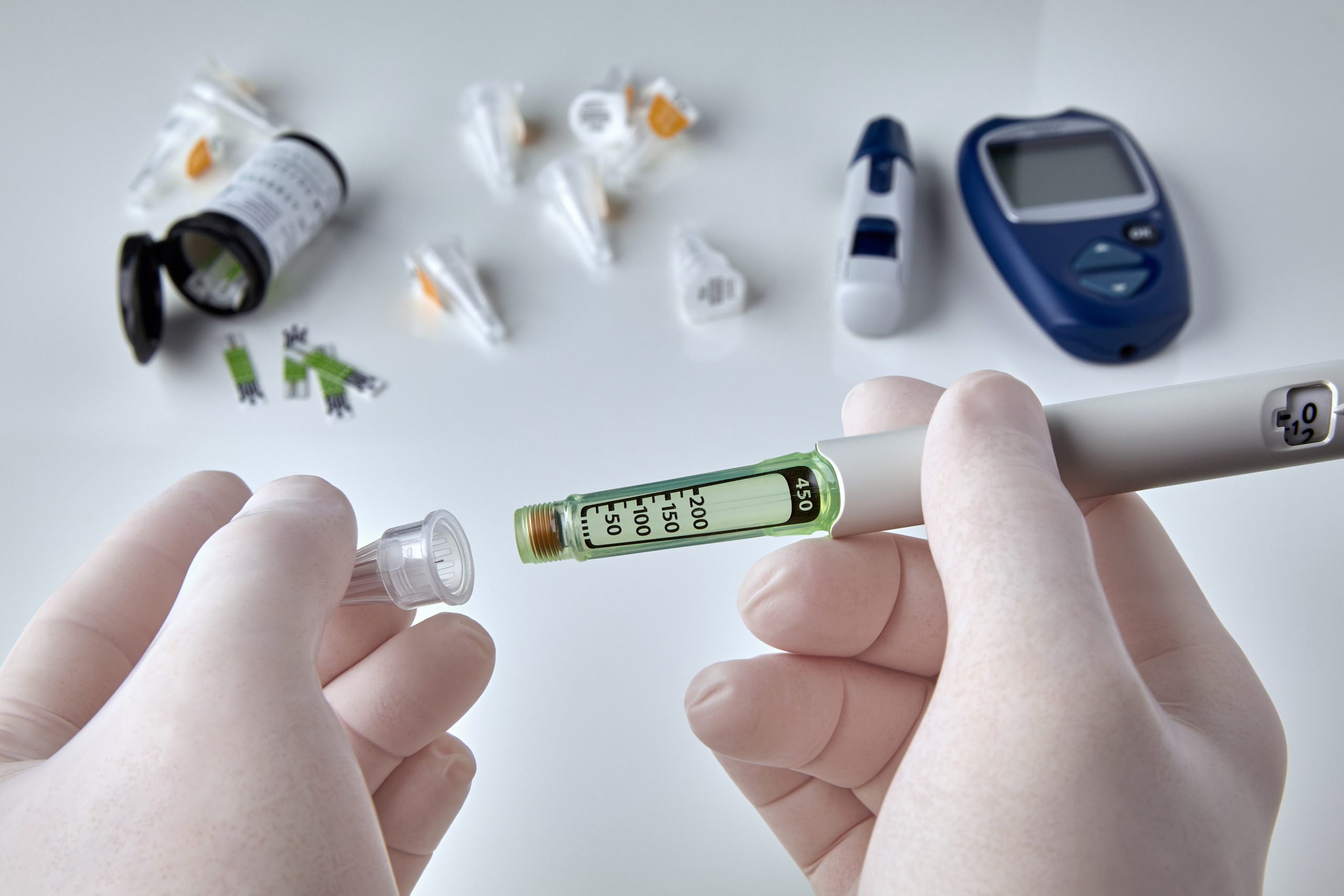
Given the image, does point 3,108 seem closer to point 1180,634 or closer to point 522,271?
point 522,271

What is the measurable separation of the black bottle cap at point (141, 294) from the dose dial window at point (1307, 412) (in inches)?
41.8

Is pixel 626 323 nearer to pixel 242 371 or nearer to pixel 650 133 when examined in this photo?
pixel 650 133

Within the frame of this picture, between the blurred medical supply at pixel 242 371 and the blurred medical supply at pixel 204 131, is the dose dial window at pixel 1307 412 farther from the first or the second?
the blurred medical supply at pixel 204 131

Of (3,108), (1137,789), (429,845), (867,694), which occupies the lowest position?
(429,845)

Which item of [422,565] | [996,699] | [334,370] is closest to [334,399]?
[334,370]

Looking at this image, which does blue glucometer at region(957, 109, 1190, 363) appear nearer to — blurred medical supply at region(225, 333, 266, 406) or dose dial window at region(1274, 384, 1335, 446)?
dose dial window at region(1274, 384, 1335, 446)

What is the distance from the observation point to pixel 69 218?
Answer: 1.27 meters

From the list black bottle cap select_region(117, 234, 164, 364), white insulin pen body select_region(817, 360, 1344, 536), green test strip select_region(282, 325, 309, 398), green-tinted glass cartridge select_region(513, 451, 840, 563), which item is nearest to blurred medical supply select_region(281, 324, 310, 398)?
green test strip select_region(282, 325, 309, 398)

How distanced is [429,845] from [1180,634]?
1.80ft

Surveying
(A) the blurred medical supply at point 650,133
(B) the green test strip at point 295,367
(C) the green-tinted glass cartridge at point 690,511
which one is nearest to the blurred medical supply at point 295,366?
(B) the green test strip at point 295,367

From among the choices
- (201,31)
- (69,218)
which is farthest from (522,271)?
(201,31)

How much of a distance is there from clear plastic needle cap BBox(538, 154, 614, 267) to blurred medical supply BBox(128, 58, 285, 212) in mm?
417

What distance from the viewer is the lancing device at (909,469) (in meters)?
0.60

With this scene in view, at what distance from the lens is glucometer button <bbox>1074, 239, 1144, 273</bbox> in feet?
3.42
